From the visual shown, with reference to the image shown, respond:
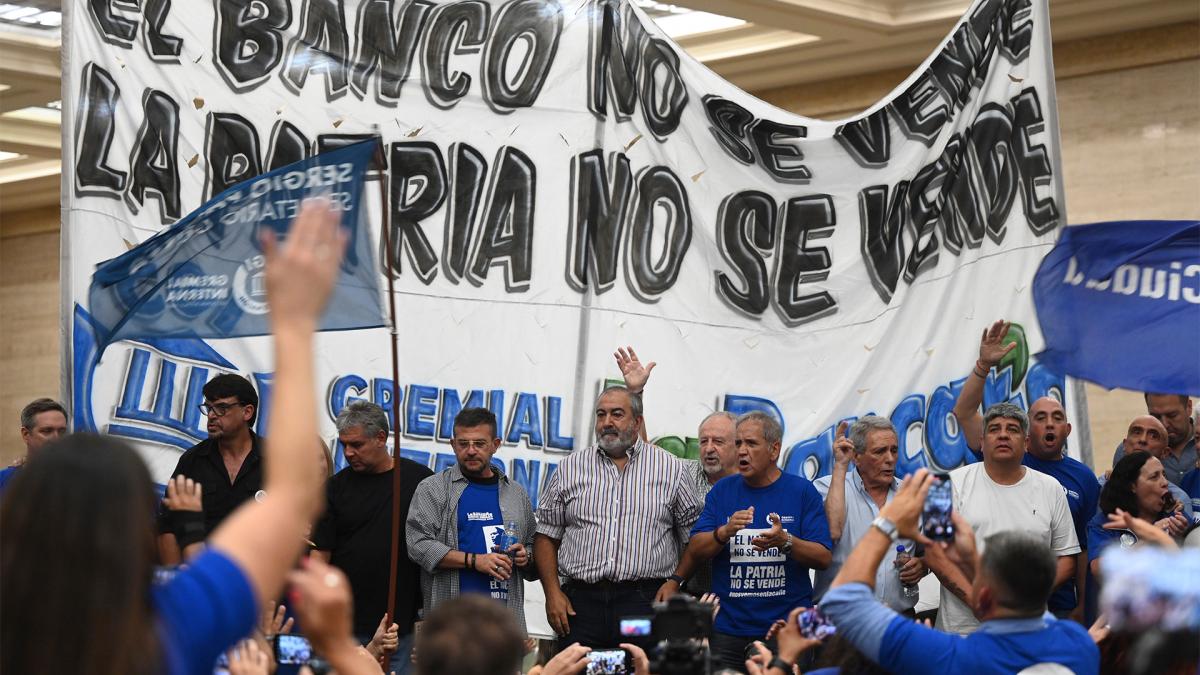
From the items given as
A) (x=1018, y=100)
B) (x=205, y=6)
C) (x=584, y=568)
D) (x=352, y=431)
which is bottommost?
(x=584, y=568)

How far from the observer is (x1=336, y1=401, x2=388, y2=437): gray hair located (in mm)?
6621

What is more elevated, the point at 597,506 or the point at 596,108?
the point at 596,108

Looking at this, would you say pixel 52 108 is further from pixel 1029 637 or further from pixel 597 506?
pixel 1029 637

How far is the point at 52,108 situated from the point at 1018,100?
1190cm

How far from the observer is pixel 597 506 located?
21.6 ft

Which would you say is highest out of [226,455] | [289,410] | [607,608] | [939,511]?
[289,410]

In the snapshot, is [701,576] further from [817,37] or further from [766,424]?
[817,37]

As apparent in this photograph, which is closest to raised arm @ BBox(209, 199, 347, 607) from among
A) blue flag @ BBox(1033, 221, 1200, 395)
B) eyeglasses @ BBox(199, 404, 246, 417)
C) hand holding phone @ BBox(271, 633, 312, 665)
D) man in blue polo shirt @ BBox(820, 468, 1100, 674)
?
hand holding phone @ BBox(271, 633, 312, 665)

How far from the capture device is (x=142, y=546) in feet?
5.30

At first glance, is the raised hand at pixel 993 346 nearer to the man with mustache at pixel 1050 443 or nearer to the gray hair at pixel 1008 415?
the man with mustache at pixel 1050 443

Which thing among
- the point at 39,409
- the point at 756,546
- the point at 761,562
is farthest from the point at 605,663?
the point at 39,409

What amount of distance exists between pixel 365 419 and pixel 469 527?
657 mm

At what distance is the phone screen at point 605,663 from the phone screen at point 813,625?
0.58 m

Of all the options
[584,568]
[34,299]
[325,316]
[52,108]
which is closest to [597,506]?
[584,568]
